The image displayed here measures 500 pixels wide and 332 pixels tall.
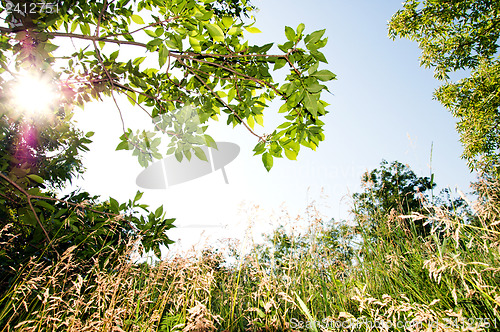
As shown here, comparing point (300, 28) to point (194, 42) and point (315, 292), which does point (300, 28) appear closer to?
point (194, 42)

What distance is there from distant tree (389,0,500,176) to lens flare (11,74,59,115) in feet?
29.9

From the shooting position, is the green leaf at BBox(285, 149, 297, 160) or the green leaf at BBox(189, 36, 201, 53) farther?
the green leaf at BBox(285, 149, 297, 160)

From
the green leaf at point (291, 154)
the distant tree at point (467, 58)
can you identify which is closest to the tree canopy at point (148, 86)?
the green leaf at point (291, 154)

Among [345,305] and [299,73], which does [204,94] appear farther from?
[345,305]

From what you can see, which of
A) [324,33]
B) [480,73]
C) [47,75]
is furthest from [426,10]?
[47,75]

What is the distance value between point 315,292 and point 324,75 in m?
1.82

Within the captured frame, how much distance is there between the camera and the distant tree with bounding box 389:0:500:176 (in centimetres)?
702

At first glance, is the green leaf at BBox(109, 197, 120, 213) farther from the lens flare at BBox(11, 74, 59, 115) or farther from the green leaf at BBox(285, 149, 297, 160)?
the green leaf at BBox(285, 149, 297, 160)

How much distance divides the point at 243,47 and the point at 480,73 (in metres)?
9.47

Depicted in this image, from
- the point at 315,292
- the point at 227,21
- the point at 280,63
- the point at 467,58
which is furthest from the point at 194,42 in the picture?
the point at 467,58

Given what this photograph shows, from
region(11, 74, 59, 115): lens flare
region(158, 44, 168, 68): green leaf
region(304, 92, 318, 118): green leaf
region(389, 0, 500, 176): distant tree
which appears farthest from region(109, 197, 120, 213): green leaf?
region(389, 0, 500, 176): distant tree

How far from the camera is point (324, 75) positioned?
147 centimetres

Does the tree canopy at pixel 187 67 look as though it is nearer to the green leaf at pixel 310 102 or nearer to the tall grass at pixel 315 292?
the green leaf at pixel 310 102

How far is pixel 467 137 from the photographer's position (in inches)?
282
